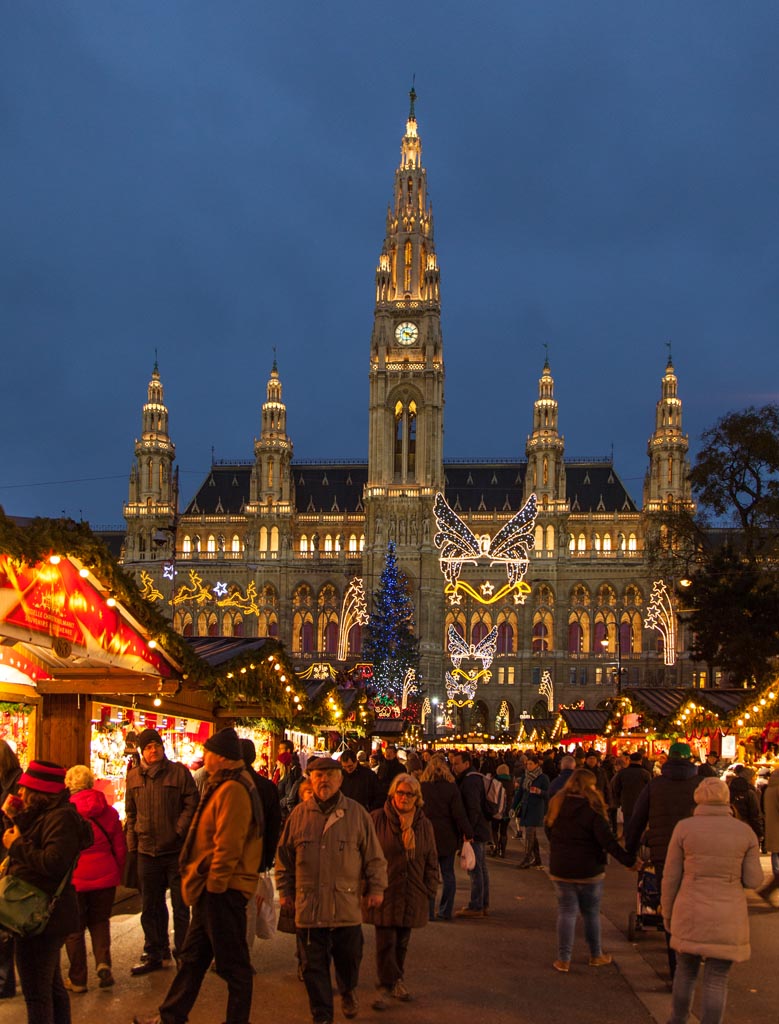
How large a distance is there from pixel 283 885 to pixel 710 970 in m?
2.59

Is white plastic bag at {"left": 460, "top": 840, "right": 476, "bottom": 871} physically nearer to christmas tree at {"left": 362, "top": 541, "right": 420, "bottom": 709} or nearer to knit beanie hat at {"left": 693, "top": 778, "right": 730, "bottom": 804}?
knit beanie hat at {"left": 693, "top": 778, "right": 730, "bottom": 804}

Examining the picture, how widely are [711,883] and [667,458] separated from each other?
80.0m

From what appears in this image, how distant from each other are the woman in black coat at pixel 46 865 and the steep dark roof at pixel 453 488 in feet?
267

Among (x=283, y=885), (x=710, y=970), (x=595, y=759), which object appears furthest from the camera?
(x=595, y=759)

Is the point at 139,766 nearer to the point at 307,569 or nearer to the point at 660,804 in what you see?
the point at 660,804

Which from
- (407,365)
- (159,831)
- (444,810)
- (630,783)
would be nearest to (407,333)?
(407,365)

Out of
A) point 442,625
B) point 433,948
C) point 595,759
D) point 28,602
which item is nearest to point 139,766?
point 28,602

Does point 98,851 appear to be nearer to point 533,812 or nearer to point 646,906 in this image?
point 646,906

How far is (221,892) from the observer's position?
705 centimetres

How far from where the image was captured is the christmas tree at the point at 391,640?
69438mm

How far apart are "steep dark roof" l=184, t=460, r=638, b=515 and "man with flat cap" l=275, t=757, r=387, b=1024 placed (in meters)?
80.6

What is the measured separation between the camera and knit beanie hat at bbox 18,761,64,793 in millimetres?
6969

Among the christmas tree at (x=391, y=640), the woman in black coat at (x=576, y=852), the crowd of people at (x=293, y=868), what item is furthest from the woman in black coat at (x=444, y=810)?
the christmas tree at (x=391, y=640)

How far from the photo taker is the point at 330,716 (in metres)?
29.9
